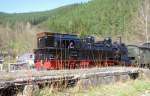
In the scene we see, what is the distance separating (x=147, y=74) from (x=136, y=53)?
1047 cm

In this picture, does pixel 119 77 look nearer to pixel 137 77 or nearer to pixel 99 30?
pixel 137 77

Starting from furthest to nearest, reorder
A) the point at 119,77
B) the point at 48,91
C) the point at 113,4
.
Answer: the point at 113,4, the point at 119,77, the point at 48,91

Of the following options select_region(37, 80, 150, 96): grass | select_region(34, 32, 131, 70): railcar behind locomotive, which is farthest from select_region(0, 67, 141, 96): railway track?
select_region(34, 32, 131, 70): railcar behind locomotive

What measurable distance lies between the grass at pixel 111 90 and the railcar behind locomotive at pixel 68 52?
14.1ft

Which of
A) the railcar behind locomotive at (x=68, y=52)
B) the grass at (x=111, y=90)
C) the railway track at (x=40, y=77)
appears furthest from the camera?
the railcar behind locomotive at (x=68, y=52)

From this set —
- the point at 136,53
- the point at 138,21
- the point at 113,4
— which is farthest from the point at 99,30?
the point at 136,53

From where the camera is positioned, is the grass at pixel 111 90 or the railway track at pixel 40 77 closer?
the railway track at pixel 40 77

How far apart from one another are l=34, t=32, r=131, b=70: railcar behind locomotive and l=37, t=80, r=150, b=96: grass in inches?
169

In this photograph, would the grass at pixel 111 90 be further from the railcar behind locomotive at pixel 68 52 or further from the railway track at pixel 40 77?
the railcar behind locomotive at pixel 68 52

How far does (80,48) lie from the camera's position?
73.7 feet

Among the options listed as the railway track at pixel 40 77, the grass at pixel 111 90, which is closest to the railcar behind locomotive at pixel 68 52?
the railway track at pixel 40 77

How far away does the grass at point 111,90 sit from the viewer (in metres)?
12.7

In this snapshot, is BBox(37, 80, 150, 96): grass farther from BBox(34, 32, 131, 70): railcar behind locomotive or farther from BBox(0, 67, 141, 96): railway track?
BBox(34, 32, 131, 70): railcar behind locomotive

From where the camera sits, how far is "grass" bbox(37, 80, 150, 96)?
12.7 m
